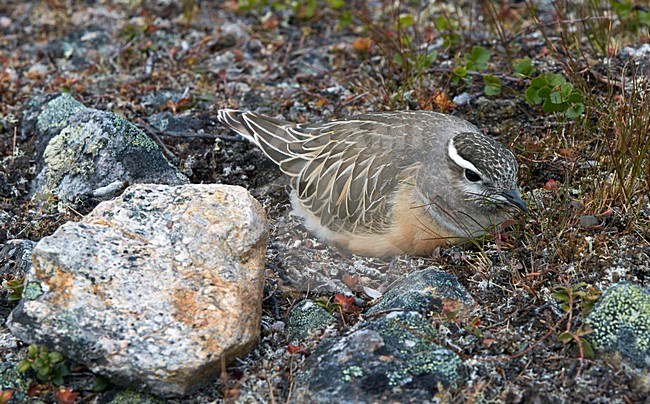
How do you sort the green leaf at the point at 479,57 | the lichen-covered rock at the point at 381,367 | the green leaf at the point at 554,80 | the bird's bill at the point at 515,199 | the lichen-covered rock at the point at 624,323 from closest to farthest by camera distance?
the lichen-covered rock at the point at 381,367 < the lichen-covered rock at the point at 624,323 < the bird's bill at the point at 515,199 < the green leaf at the point at 554,80 < the green leaf at the point at 479,57

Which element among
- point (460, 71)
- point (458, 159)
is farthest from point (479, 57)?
point (458, 159)

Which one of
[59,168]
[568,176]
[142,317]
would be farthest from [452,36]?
[142,317]

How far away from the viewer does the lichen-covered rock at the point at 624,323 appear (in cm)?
472

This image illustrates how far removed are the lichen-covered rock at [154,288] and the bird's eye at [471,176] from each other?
160 cm

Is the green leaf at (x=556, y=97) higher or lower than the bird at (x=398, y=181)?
higher

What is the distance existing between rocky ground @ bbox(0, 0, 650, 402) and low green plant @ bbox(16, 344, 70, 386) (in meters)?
0.09

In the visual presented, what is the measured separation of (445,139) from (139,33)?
4.52m

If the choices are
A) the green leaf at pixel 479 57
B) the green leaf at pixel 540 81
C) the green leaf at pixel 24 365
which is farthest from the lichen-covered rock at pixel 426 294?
the green leaf at pixel 479 57

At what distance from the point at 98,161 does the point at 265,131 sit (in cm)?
144

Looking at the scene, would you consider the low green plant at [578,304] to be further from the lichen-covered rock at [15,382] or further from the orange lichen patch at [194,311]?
the lichen-covered rock at [15,382]

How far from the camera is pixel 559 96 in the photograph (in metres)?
6.51

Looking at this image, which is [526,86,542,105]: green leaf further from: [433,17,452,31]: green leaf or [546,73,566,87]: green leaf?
[433,17,452,31]: green leaf

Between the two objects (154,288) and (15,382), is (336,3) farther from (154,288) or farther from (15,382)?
(15,382)

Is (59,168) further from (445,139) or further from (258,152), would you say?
(445,139)
